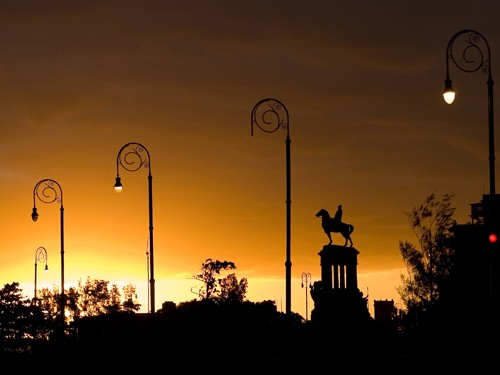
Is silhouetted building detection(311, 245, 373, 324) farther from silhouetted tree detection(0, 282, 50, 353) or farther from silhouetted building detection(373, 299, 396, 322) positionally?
silhouetted tree detection(0, 282, 50, 353)

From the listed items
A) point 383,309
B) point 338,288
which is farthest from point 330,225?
point 383,309

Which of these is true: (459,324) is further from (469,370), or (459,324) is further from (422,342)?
(469,370)

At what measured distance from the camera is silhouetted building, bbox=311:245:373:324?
77.6 meters

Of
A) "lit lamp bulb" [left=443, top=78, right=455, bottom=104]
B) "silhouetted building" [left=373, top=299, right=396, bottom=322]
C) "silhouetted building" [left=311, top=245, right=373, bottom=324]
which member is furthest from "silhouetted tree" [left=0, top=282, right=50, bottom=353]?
"lit lamp bulb" [left=443, top=78, right=455, bottom=104]

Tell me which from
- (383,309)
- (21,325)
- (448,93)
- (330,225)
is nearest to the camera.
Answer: (448,93)

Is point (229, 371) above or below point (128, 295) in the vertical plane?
below

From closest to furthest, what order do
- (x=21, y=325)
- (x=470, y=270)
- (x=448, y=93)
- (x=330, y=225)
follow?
(x=448, y=93)
(x=330, y=225)
(x=470, y=270)
(x=21, y=325)

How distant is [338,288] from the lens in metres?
77.8

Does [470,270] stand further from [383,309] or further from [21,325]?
[21,325]

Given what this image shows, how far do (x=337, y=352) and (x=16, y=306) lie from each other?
7485 cm

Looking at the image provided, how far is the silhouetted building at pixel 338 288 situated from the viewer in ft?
254

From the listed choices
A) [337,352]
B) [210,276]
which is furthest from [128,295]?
[337,352]

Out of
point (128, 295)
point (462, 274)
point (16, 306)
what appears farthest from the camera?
point (128, 295)

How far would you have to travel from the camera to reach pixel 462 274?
103 meters
